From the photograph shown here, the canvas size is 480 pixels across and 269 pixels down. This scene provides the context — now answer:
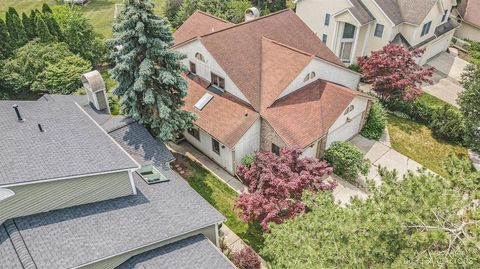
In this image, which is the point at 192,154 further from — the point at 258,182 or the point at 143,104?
the point at 258,182

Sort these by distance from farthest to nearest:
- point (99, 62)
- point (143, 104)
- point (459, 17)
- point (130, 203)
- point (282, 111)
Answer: point (459, 17)
point (99, 62)
point (282, 111)
point (143, 104)
point (130, 203)

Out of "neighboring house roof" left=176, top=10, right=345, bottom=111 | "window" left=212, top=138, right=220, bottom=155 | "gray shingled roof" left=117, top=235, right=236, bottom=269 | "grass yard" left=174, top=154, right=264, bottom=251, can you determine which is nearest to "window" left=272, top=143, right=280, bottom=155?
"neighboring house roof" left=176, top=10, right=345, bottom=111

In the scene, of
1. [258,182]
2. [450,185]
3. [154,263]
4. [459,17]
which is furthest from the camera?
[459,17]

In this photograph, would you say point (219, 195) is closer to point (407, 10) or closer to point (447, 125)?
point (447, 125)

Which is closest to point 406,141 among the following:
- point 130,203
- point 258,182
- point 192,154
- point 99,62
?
point 258,182

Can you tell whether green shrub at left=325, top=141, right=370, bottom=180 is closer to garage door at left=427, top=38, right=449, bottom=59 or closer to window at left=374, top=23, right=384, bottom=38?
window at left=374, top=23, right=384, bottom=38

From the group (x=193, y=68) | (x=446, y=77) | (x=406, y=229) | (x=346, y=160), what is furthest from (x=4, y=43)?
(x=446, y=77)

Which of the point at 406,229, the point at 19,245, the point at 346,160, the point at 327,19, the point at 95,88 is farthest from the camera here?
the point at 327,19
